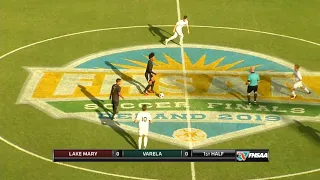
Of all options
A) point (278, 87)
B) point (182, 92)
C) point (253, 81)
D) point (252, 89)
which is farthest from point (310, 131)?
point (182, 92)

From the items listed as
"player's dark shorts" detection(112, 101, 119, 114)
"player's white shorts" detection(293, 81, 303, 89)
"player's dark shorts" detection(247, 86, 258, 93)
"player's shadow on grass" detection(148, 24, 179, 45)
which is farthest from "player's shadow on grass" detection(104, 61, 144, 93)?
"player's white shorts" detection(293, 81, 303, 89)

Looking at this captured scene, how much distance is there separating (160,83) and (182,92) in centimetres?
156

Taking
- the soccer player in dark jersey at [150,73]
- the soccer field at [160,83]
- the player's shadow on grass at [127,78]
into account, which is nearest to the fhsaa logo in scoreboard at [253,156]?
the soccer field at [160,83]

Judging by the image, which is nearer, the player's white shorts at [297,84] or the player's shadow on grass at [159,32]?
the player's white shorts at [297,84]

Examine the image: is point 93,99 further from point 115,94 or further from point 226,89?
point 226,89

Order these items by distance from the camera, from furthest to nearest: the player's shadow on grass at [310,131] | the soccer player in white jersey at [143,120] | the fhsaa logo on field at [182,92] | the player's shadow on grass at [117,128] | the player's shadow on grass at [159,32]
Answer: the player's shadow on grass at [159,32], the fhsaa logo on field at [182,92], the player's shadow on grass at [310,131], the player's shadow on grass at [117,128], the soccer player in white jersey at [143,120]

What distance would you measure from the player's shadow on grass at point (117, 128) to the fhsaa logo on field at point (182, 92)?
0.12m

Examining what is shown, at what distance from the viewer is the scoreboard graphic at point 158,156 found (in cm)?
2781

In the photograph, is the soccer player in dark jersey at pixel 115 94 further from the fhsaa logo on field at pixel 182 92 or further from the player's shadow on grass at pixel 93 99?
the player's shadow on grass at pixel 93 99

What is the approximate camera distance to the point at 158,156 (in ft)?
92.1

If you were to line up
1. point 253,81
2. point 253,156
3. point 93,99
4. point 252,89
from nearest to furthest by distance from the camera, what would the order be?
point 253,156, point 253,81, point 252,89, point 93,99

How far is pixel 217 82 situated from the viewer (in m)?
36.0

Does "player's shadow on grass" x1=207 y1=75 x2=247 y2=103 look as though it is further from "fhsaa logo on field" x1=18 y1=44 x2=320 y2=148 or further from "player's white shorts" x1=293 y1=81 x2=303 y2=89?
"player's white shorts" x1=293 y1=81 x2=303 y2=89

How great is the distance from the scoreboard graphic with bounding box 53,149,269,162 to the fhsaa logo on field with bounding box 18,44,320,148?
1.72 metres
